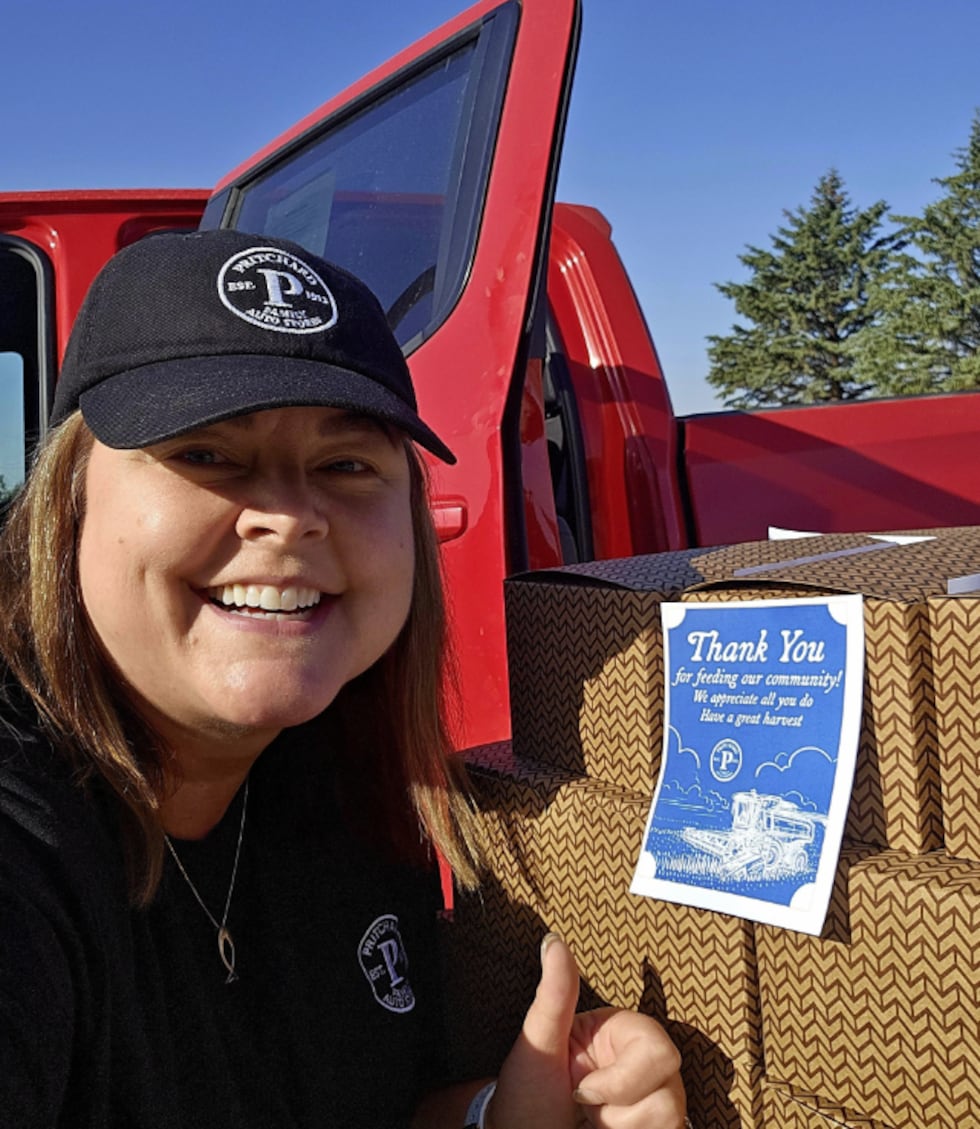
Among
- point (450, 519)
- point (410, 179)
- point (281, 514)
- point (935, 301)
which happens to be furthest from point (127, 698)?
point (935, 301)

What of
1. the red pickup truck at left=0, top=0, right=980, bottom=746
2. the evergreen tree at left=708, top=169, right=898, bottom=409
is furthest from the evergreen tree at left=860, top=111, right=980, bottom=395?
the red pickup truck at left=0, top=0, right=980, bottom=746

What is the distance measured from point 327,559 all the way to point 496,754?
359mm

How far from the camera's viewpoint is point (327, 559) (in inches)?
41.8

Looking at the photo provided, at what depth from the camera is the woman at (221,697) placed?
97 cm

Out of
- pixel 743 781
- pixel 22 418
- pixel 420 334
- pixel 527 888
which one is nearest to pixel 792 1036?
pixel 743 781

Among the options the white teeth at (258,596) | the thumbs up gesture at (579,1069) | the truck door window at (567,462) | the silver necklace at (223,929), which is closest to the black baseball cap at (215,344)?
the white teeth at (258,596)

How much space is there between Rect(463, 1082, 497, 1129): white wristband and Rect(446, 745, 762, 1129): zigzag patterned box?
8 cm

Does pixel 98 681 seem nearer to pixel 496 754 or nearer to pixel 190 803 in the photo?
pixel 190 803

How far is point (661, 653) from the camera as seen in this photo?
1.04m

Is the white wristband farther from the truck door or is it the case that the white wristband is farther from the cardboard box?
the truck door

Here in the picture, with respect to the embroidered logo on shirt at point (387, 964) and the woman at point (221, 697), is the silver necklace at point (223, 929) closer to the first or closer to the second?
the woman at point (221, 697)

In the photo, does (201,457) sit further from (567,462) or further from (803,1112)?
(567,462)

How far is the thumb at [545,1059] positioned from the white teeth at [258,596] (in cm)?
38

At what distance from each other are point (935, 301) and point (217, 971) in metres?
32.3
